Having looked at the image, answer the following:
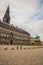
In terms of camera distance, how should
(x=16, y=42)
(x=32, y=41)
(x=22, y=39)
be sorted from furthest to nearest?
(x=32, y=41) < (x=22, y=39) < (x=16, y=42)

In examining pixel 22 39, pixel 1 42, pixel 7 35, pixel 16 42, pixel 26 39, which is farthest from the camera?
pixel 26 39

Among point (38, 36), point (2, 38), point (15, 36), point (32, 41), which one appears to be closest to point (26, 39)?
point (32, 41)

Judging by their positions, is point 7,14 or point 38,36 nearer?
point 7,14

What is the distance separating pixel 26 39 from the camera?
107 meters

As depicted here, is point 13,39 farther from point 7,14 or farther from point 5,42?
point 7,14

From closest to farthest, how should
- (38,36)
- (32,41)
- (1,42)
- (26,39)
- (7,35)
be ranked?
1. (1,42)
2. (7,35)
3. (26,39)
4. (32,41)
5. (38,36)

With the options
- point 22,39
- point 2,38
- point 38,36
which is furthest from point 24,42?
point 38,36

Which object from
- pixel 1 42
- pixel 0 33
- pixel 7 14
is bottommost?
pixel 1 42

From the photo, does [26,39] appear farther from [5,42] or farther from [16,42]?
[5,42]

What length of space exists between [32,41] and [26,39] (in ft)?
43.0

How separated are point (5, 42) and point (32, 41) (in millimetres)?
45799

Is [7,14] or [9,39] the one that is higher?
[7,14]

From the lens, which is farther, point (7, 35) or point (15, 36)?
point (15, 36)

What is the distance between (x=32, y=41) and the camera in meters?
118
